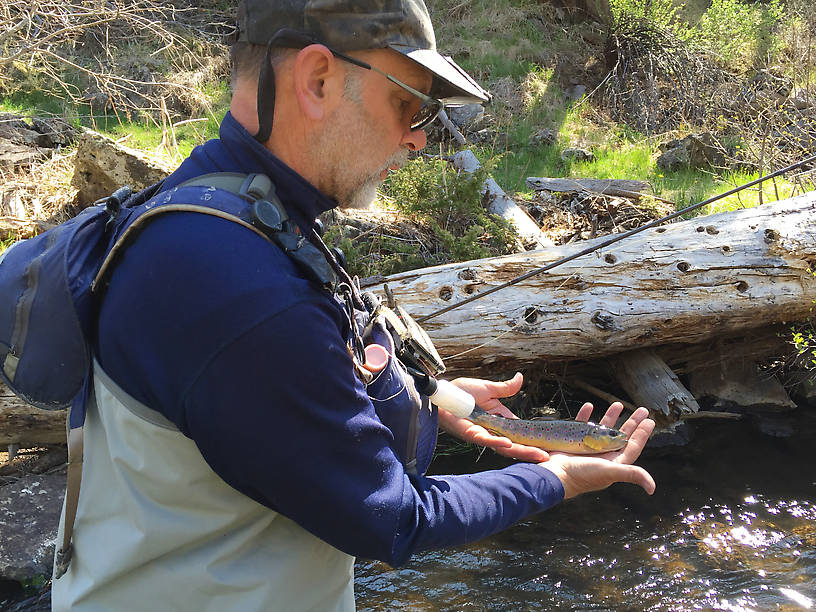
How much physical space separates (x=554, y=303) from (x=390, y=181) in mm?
3169

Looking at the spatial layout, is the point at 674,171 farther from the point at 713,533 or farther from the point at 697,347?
the point at 713,533

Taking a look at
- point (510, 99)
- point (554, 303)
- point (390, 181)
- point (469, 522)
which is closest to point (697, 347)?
point (554, 303)

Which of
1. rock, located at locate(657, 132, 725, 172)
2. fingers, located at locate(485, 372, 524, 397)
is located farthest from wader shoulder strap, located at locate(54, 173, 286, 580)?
rock, located at locate(657, 132, 725, 172)

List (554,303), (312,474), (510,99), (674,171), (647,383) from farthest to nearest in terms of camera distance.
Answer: (510,99)
(674,171)
(647,383)
(554,303)
(312,474)

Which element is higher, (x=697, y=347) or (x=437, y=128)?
(x=437, y=128)

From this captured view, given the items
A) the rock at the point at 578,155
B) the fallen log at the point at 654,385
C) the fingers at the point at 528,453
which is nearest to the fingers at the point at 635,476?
the fingers at the point at 528,453

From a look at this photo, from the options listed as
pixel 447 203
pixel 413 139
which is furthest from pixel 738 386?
pixel 413 139

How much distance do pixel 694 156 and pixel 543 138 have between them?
6.83 ft

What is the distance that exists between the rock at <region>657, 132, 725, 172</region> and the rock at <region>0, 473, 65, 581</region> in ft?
26.8

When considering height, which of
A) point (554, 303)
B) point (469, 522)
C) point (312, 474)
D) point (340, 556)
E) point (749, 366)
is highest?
point (312, 474)

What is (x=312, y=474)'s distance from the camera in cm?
146

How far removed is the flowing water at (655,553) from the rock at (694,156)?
5.18 meters

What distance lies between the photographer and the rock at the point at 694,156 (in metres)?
9.88

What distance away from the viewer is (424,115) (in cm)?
190
